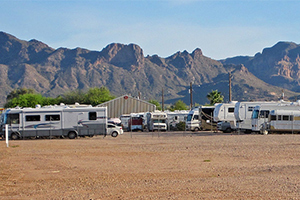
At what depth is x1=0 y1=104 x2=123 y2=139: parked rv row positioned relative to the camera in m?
34.8

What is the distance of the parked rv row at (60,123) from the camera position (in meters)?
34.8

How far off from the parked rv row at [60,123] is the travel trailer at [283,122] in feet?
45.0

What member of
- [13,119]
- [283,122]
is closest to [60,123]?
[13,119]

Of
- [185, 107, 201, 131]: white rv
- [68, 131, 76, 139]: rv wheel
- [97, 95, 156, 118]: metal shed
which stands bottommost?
[68, 131, 76, 139]: rv wheel

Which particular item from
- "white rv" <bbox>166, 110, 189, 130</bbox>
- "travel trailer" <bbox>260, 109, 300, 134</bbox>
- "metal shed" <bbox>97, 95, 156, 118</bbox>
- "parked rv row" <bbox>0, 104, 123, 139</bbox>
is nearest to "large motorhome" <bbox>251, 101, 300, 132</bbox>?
"travel trailer" <bbox>260, 109, 300, 134</bbox>

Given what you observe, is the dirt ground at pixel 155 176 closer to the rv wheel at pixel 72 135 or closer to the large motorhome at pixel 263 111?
the rv wheel at pixel 72 135

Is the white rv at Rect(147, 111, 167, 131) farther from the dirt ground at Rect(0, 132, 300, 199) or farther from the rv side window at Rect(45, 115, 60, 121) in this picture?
the dirt ground at Rect(0, 132, 300, 199)

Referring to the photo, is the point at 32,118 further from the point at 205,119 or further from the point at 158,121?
the point at 205,119

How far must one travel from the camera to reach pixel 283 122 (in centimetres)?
3631

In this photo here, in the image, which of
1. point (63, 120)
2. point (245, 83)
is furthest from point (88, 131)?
point (245, 83)

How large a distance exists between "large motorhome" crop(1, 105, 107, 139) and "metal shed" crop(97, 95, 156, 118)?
1370 inches

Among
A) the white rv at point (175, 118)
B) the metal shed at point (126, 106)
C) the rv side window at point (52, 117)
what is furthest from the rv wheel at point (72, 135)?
the metal shed at point (126, 106)

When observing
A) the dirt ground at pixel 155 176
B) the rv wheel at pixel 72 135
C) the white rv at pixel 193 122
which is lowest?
the dirt ground at pixel 155 176

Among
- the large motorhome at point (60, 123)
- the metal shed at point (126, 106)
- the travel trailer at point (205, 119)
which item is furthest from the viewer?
the metal shed at point (126, 106)
